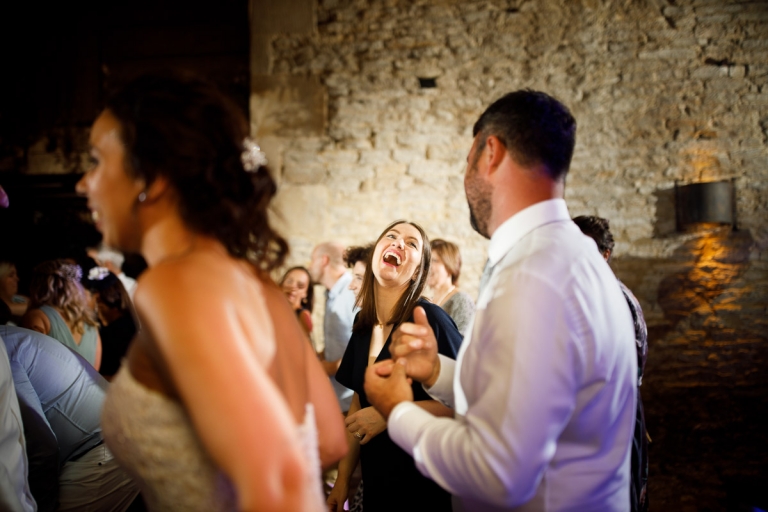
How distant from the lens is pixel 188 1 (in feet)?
17.4

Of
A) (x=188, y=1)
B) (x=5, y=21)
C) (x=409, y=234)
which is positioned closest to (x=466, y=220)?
(x=409, y=234)

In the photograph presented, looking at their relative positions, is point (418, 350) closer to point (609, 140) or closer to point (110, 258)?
point (609, 140)

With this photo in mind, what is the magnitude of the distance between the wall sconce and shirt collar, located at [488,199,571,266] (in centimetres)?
375

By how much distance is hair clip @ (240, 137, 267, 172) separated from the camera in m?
1.03

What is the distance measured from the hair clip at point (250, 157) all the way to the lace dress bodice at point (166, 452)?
47 cm

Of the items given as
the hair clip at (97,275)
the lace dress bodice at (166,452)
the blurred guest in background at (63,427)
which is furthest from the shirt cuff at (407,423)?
the hair clip at (97,275)

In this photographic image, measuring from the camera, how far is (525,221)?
47.8 inches

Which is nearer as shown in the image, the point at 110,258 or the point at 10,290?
the point at 10,290

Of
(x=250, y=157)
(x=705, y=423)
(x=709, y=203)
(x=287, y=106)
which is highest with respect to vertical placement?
(x=287, y=106)

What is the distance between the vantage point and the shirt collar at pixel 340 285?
3891mm

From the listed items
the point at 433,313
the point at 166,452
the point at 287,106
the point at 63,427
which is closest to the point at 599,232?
the point at 433,313

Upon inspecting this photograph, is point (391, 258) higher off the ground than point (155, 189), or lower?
lower

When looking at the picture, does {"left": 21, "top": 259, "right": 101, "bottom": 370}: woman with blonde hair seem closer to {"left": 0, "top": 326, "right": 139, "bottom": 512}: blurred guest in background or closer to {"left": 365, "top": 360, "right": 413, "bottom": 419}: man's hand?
{"left": 0, "top": 326, "right": 139, "bottom": 512}: blurred guest in background

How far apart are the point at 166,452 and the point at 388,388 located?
555mm
